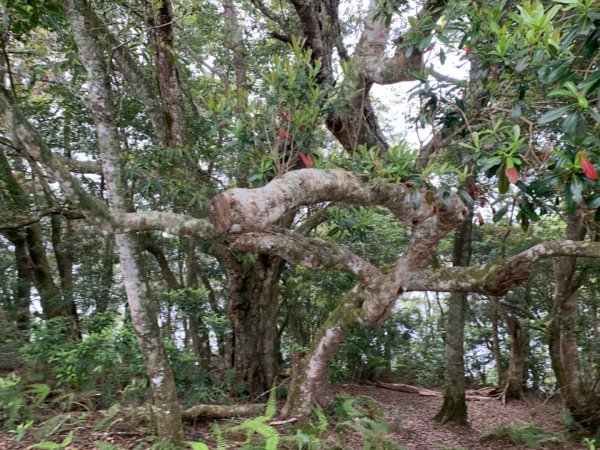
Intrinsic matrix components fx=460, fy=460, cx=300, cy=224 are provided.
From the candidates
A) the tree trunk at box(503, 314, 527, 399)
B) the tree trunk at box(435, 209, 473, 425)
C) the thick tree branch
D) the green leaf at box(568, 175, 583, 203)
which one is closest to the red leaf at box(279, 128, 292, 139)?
the green leaf at box(568, 175, 583, 203)

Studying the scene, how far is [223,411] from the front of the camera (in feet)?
19.4

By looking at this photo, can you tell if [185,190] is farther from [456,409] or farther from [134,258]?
[456,409]

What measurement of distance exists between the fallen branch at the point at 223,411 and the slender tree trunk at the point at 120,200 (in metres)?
0.97

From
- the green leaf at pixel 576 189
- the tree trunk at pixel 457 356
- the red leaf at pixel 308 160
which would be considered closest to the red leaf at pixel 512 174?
the green leaf at pixel 576 189

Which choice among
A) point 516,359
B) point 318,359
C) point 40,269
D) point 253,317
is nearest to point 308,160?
point 318,359

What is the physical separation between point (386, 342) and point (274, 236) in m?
8.60

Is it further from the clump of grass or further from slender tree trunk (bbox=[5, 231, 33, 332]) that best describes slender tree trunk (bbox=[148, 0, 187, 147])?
the clump of grass

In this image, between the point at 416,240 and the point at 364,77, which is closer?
the point at 416,240

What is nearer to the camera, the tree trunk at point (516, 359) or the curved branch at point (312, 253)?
the curved branch at point (312, 253)

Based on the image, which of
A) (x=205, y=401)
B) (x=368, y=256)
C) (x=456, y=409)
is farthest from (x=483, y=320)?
(x=205, y=401)

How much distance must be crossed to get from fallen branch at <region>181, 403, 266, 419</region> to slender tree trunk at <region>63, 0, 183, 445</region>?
974 millimetres

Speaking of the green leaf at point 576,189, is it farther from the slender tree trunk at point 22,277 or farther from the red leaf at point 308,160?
the slender tree trunk at point 22,277

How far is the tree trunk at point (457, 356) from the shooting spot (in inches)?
314

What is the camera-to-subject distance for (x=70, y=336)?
6.52 m
